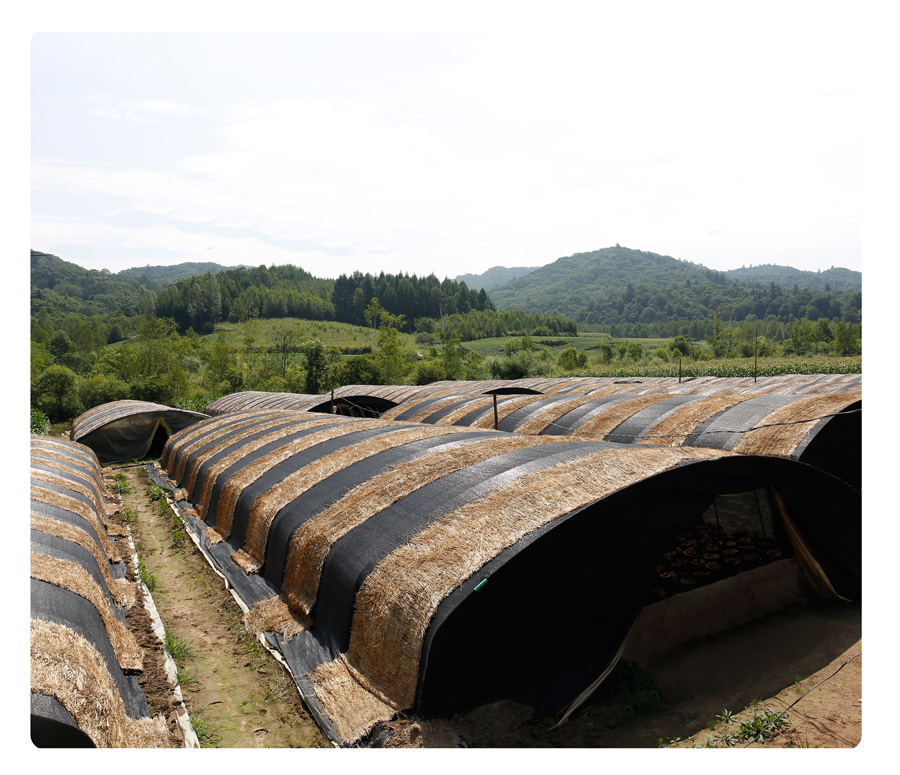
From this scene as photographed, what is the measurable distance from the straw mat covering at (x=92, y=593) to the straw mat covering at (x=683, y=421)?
27.1 feet

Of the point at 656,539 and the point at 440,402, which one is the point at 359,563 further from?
the point at 440,402

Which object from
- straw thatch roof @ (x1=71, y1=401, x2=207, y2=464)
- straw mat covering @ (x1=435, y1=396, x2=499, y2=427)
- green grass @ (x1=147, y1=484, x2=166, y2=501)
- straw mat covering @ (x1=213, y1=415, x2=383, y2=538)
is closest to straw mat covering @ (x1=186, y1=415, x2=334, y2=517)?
straw mat covering @ (x1=213, y1=415, x2=383, y2=538)

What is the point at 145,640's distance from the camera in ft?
20.3

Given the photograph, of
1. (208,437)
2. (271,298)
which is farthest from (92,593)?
(271,298)

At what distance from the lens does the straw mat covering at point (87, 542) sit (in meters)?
6.81

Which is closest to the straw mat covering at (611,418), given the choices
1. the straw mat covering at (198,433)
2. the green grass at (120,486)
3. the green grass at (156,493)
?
the straw mat covering at (198,433)

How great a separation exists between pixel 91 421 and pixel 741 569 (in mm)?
24152

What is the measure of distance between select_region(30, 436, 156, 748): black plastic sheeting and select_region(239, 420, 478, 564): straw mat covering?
6.07 ft

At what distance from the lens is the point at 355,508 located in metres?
6.75

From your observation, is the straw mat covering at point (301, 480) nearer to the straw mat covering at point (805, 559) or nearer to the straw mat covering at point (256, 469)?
the straw mat covering at point (256, 469)

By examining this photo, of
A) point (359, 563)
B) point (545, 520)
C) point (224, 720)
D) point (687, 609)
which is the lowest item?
point (224, 720)

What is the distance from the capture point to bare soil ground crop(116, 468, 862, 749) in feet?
14.6

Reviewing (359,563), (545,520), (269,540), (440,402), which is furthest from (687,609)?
(440,402)

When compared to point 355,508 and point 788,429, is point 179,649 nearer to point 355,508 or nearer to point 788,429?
point 355,508
